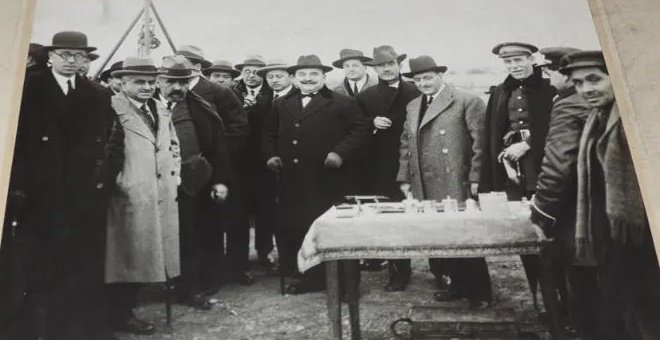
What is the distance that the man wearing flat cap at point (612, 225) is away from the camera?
195 cm

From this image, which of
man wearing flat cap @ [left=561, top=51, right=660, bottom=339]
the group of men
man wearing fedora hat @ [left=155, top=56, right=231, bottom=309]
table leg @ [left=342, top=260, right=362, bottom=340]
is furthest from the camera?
man wearing fedora hat @ [left=155, top=56, right=231, bottom=309]

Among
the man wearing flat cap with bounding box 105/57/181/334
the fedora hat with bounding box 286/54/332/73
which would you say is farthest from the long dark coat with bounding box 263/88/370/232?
the man wearing flat cap with bounding box 105/57/181/334

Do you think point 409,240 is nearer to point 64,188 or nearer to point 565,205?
point 565,205

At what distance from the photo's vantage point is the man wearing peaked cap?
2.19 metres

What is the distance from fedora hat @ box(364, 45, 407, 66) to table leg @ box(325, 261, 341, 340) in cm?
82

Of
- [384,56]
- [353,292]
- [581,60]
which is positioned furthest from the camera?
[384,56]

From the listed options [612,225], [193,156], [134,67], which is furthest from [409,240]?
[134,67]

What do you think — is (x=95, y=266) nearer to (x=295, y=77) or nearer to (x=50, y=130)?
(x=50, y=130)

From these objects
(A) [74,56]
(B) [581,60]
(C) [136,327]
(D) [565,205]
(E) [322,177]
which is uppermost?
(A) [74,56]

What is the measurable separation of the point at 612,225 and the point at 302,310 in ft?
3.74

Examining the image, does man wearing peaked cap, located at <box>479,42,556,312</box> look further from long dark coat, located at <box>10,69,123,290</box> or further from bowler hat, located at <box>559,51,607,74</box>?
long dark coat, located at <box>10,69,123,290</box>

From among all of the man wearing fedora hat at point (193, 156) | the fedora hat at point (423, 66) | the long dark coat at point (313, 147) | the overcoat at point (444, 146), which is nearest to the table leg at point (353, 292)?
the long dark coat at point (313, 147)

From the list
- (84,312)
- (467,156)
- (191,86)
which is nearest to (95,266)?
(84,312)

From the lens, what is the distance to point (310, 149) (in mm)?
2438
